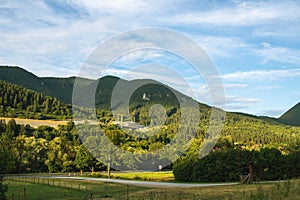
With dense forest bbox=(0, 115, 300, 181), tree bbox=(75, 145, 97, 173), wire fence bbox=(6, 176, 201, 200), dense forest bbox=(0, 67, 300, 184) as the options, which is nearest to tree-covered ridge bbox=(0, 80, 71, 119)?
dense forest bbox=(0, 67, 300, 184)

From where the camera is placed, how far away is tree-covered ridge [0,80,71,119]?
154125 mm

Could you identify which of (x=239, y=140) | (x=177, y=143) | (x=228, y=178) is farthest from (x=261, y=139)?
(x=228, y=178)

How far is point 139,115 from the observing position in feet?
192

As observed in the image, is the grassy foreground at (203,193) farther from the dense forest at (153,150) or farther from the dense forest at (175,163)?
the dense forest at (175,163)

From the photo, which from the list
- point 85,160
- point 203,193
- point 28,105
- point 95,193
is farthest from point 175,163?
point 28,105

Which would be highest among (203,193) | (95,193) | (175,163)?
(203,193)

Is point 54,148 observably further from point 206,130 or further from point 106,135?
point 206,130

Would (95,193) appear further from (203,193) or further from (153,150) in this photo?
(153,150)

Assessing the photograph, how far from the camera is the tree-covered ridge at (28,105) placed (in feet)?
506

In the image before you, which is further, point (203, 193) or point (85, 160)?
point (85, 160)

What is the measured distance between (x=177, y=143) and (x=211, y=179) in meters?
20.4

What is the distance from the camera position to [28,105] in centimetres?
17375

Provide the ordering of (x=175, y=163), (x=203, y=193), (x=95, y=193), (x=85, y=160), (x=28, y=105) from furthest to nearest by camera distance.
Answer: (x=28, y=105) < (x=85, y=160) < (x=175, y=163) < (x=95, y=193) < (x=203, y=193)

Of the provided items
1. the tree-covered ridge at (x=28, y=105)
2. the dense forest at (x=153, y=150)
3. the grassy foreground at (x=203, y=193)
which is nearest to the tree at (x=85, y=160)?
the dense forest at (x=153, y=150)
